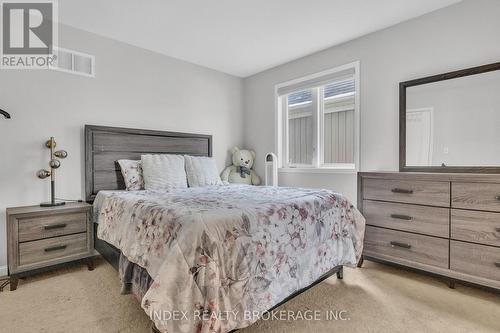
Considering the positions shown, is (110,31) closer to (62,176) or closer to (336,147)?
(62,176)

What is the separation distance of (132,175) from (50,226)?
2.68 feet

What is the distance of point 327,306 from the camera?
1.81 meters

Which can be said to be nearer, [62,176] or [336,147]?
[62,176]

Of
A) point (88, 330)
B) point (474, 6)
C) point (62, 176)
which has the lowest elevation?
point (88, 330)

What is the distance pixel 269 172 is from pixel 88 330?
260 cm

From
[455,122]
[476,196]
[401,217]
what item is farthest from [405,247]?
[455,122]

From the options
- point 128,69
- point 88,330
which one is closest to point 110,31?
point 128,69

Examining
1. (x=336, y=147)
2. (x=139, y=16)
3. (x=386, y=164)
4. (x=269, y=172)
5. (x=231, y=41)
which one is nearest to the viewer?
(x=139, y=16)

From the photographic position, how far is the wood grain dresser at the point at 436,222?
1857 mm

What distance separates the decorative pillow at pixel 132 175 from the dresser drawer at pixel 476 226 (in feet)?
9.21

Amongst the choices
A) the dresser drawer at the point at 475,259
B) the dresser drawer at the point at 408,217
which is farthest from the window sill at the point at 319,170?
the dresser drawer at the point at 475,259

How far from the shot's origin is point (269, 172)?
12.0 feet

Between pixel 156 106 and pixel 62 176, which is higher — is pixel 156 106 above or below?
above

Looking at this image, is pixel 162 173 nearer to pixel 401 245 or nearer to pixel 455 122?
pixel 401 245
